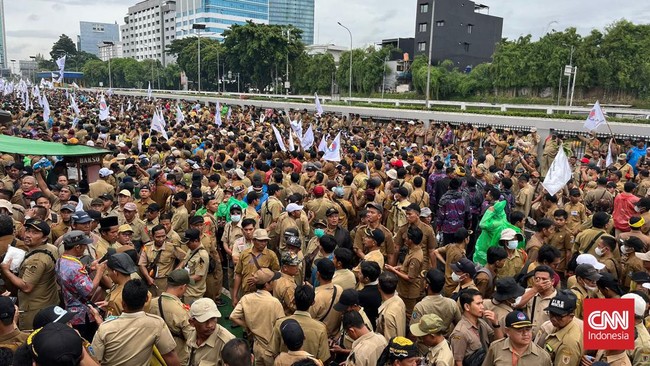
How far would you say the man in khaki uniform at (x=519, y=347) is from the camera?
3551 mm

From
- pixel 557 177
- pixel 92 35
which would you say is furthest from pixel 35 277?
pixel 92 35

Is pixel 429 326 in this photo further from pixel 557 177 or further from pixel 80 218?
pixel 557 177

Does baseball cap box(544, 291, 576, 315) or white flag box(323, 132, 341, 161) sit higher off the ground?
white flag box(323, 132, 341, 161)

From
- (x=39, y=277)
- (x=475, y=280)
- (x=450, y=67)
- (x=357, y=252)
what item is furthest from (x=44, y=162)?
(x=450, y=67)

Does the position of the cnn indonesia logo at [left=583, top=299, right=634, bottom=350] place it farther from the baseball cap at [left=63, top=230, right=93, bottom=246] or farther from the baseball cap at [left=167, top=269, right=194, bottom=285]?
the baseball cap at [left=63, top=230, right=93, bottom=246]

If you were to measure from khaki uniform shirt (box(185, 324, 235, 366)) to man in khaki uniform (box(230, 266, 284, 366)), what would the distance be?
44 cm

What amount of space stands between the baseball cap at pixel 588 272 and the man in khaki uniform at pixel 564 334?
774 millimetres

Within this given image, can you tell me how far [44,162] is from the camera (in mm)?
9828

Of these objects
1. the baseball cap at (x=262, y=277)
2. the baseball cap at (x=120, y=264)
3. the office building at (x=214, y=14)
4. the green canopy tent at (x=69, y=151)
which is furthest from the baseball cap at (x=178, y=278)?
the office building at (x=214, y=14)

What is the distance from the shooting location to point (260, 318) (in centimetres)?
428

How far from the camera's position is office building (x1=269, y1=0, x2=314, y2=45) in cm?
14838

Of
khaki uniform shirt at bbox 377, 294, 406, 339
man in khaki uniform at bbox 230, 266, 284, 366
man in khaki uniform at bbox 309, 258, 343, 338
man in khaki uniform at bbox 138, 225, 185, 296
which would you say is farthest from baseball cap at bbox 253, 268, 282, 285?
man in khaki uniform at bbox 138, 225, 185, 296

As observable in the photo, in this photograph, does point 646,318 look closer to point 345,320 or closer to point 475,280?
point 475,280

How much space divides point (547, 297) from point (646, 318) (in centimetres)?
82
